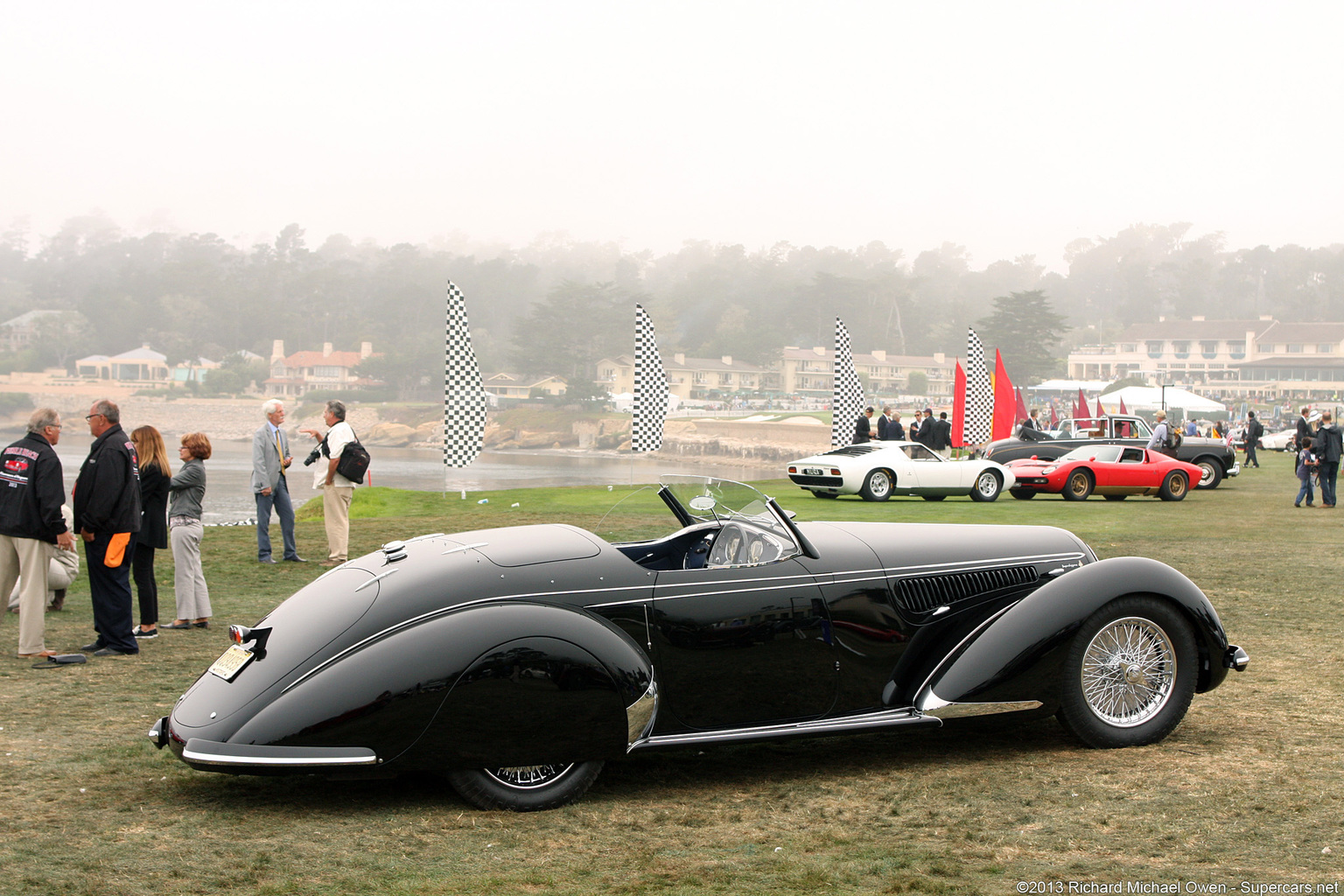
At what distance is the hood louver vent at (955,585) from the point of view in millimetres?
5305

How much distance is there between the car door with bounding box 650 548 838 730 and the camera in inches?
189

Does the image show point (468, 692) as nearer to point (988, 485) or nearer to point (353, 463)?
point (353, 463)

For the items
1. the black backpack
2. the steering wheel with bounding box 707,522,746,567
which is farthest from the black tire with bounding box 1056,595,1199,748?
the black backpack

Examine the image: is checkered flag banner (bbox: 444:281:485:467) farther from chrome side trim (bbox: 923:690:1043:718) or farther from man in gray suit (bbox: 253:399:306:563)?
chrome side trim (bbox: 923:690:1043:718)

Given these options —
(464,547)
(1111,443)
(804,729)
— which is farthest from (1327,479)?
(464,547)

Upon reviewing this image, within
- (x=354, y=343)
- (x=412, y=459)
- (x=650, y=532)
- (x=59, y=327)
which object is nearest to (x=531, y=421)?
(x=412, y=459)

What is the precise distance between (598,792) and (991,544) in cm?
242

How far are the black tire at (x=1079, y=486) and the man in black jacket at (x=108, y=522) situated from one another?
18.7 meters

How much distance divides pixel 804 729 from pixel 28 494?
5.51m

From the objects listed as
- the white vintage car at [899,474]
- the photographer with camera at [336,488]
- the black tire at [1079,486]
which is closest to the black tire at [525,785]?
the photographer with camera at [336,488]

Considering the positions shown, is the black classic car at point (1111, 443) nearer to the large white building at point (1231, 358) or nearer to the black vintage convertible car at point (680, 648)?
the black vintage convertible car at point (680, 648)

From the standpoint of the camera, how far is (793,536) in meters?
5.21

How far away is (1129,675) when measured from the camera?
542cm

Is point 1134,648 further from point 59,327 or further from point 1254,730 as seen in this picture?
point 59,327
